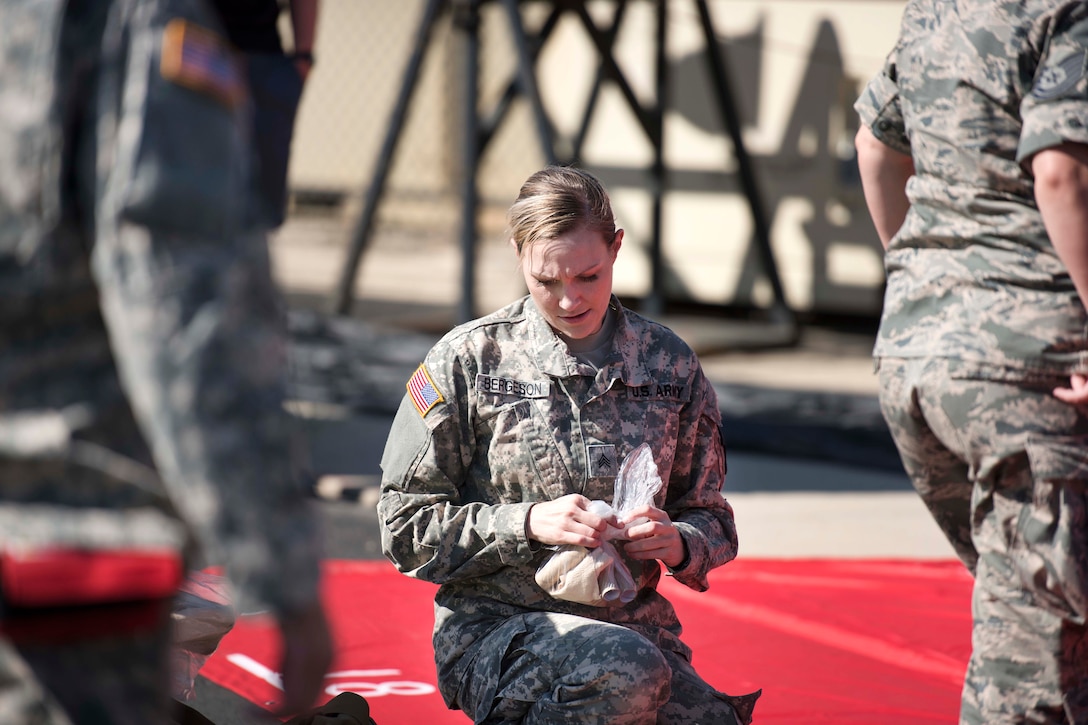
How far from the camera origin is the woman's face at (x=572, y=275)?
2.28m

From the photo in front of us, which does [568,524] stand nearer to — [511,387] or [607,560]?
[607,560]

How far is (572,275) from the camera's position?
2.29 metres

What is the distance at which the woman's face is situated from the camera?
7.47 ft

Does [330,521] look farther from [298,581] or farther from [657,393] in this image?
[298,581]

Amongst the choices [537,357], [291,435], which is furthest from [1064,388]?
[291,435]

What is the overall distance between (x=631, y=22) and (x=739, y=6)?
848mm

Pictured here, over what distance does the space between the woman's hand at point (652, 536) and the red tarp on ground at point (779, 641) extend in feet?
2.66

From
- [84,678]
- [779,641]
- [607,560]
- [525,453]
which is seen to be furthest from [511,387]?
[779,641]

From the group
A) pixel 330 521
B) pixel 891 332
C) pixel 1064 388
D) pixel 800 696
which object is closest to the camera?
pixel 1064 388

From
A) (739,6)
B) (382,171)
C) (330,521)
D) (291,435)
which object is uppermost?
(739,6)

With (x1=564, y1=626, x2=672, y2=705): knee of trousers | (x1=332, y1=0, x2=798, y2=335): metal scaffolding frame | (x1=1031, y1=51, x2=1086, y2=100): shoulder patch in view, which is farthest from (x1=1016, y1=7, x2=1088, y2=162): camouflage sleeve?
(x1=332, y1=0, x2=798, y2=335): metal scaffolding frame

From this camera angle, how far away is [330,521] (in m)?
4.80

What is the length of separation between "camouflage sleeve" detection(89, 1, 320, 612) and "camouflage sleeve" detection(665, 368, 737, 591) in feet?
4.18

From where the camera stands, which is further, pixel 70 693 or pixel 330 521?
pixel 330 521
